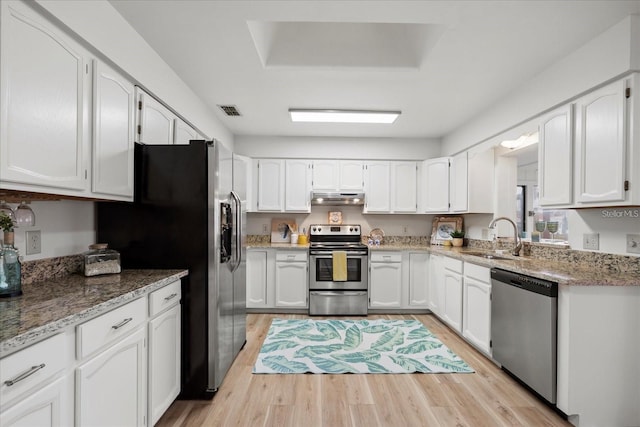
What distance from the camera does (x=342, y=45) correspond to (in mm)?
2578

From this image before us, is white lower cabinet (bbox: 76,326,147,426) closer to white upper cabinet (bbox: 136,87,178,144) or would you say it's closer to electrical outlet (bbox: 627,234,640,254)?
white upper cabinet (bbox: 136,87,178,144)

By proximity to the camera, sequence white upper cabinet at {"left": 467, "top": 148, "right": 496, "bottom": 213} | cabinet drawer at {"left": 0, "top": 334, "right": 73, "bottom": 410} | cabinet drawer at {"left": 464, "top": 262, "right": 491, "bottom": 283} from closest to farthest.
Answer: cabinet drawer at {"left": 0, "top": 334, "right": 73, "bottom": 410}, cabinet drawer at {"left": 464, "top": 262, "right": 491, "bottom": 283}, white upper cabinet at {"left": 467, "top": 148, "right": 496, "bottom": 213}

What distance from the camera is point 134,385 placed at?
5.42ft

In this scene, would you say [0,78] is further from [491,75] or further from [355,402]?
[491,75]

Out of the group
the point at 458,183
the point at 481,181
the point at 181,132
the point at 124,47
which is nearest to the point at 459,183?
the point at 458,183

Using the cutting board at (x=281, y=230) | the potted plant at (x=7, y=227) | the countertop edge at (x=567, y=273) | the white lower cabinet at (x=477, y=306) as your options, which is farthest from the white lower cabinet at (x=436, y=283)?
the potted plant at (x=7, y=227)

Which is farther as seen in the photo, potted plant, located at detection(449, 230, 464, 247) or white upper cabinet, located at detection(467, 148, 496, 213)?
potted plant, located at detection(449, 230, 464, 247)

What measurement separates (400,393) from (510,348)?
0.94 metres

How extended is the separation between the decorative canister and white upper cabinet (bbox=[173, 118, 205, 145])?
109 centimetres

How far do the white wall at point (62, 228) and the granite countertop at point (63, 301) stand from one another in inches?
7.2

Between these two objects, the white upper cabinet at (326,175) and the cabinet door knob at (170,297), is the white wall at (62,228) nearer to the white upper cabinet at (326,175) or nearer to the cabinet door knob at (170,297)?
the cabinet door knob at (170,297)

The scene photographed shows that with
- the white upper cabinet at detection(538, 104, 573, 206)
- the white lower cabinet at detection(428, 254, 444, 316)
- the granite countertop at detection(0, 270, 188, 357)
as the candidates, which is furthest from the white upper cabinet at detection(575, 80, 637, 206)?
the granite countertop at detection(0, 270, 188, 357)

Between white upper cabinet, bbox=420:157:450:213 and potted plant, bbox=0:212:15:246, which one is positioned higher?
white upper cabinet, bbox=420:157:450:213

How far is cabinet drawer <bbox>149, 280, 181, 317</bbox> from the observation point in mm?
1825
